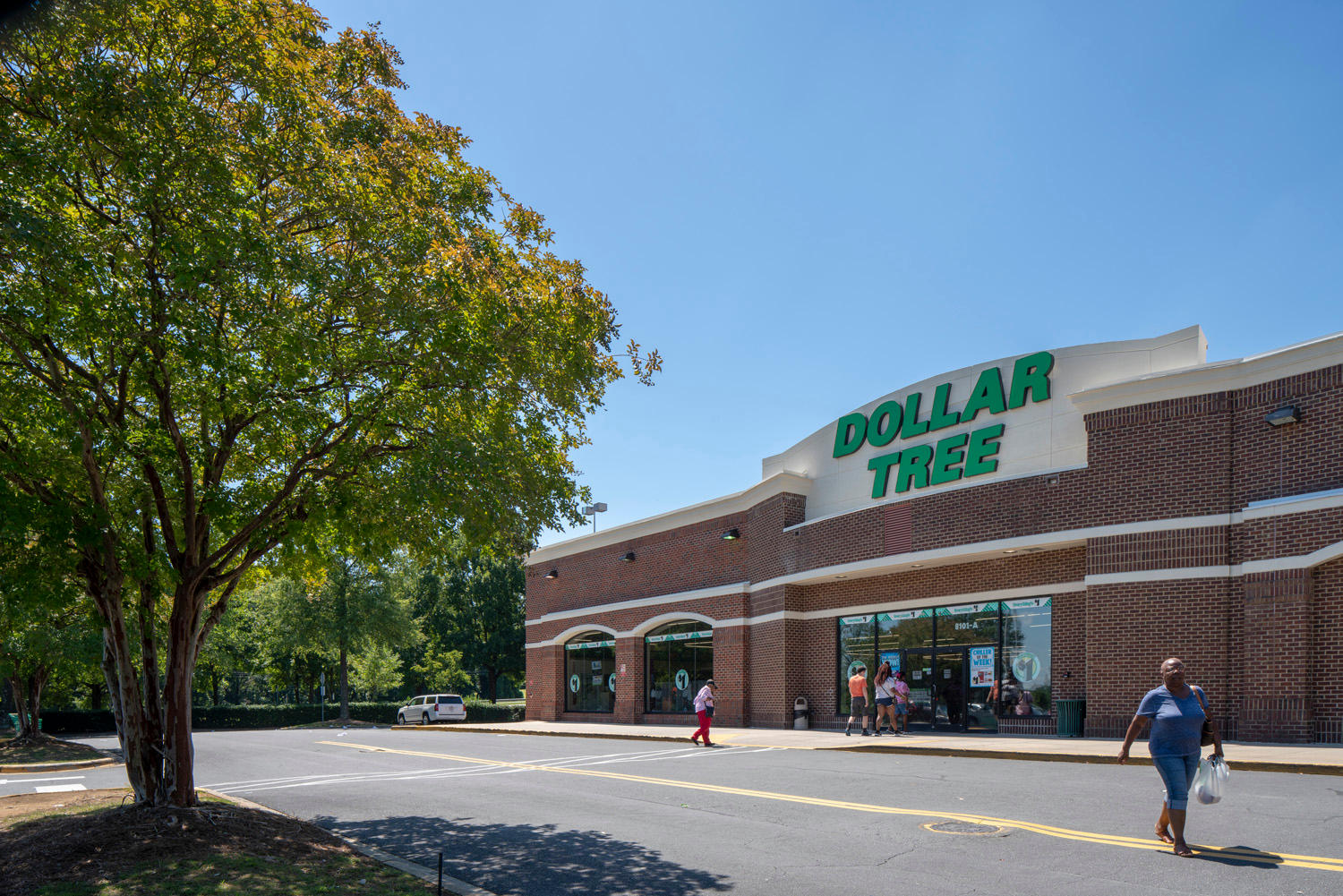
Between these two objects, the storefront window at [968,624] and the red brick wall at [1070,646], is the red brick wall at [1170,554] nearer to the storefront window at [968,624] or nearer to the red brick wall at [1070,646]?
the red brick wall at [1070,646]

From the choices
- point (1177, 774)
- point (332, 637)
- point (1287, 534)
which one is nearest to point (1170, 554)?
point (1287, 534)

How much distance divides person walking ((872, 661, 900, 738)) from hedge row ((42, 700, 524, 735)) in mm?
27389

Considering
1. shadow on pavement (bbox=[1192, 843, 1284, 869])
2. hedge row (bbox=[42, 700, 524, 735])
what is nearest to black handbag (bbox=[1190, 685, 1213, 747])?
shadow on pavement (bbox=[1192, 843, 1284, 869])

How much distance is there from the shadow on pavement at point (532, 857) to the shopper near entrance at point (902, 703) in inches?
534

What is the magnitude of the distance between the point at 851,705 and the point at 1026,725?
418 cm

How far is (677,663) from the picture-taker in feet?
105

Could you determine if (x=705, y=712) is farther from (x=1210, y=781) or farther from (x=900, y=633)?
(x=1210, y=781)

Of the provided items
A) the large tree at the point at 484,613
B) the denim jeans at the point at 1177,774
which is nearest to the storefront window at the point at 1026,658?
the denim jeans at the point at 1177,774

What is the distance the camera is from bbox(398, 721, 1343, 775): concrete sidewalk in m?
13.4

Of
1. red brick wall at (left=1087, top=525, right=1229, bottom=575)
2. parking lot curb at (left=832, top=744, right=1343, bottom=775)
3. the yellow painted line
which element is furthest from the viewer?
red brick wall at (left=1087, top=525, right=1229, bottom=575)

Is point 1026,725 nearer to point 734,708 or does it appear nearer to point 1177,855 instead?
point 734,708

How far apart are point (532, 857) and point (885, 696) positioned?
47.0 ft

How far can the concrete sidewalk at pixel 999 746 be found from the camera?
13406mm

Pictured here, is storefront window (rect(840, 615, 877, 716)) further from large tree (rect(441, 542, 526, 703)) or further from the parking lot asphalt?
large tree (rect(441, 542, 526, 703))
